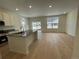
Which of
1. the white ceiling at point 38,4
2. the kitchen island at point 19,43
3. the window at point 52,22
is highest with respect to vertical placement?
the white ceiling at point 38,4

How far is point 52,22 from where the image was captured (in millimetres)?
9883

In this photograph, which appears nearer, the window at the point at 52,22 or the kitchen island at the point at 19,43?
the kitchen island at the point at 19,43

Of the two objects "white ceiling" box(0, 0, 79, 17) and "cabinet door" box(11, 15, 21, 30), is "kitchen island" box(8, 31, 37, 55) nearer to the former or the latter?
"white ceiling" box(0, 0, 79, 17)

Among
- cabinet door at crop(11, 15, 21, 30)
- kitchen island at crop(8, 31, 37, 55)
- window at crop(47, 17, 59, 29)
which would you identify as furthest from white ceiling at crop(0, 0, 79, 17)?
window at crop(47, 17, 59, 29)

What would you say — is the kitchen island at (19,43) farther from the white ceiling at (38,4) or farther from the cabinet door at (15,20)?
the cabinet door at (15,20)

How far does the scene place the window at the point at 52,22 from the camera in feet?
31.8

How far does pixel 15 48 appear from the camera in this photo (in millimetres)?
2891

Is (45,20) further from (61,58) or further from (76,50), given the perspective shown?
(76,50)

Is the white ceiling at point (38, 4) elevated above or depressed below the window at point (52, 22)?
above

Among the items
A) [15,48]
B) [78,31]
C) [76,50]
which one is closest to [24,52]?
[15,48]

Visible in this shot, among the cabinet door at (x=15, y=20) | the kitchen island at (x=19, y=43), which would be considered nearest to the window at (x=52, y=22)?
the cabinet door at (x=15, y=20)

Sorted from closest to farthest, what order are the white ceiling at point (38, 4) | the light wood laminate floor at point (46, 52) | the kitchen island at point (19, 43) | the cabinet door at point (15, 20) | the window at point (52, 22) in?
1. the light wood laminate floor at point (46, 52)
2. the kitchen island at point (19, 43)
3. the white ceiling at point (38, 4)
4. the cabinet door at point (15, 20)
5. the window at point (52, 22)

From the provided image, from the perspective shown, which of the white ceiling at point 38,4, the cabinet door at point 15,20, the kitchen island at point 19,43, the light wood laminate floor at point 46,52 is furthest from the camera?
the cabinet door at point 15,20

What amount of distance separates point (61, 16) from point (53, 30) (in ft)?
8.16
